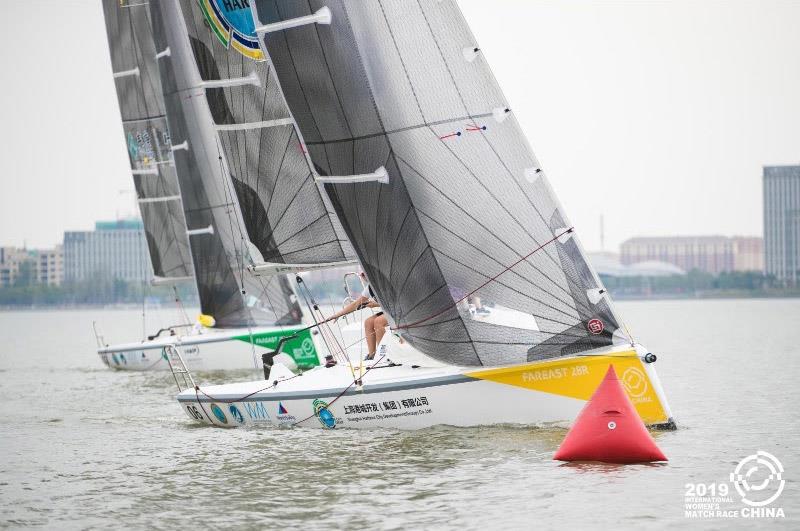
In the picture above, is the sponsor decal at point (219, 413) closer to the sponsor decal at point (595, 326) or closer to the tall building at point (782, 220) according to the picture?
the sponsor decal at point (595, 326)

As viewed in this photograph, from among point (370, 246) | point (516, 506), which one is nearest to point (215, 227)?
point (370, 246)

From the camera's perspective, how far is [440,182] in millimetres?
12500

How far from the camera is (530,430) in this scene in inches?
496

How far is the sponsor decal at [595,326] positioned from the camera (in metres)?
12.2

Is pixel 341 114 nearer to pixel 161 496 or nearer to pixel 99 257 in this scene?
pixel 161 496

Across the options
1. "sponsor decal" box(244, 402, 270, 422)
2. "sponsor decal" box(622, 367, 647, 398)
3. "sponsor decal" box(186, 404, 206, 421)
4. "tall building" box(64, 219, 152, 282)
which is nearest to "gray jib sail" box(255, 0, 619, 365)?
"sponsor decal" box(622, 367, 647, 398)

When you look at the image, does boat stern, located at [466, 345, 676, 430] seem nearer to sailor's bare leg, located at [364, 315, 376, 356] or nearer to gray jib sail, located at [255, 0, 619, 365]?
gray jib sail, located at [255, 0, 619, 365]

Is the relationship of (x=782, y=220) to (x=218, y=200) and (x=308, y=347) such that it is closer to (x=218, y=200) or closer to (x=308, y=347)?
(x=218, y=200)

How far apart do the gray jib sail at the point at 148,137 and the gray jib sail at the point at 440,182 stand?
50.5 feet

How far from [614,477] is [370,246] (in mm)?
3938

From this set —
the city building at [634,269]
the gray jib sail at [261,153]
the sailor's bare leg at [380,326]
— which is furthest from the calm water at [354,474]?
the city building at [634,269]

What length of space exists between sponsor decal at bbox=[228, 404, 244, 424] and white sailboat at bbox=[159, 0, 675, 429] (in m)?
1.40

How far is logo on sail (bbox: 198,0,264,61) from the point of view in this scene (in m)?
Result: 15.7

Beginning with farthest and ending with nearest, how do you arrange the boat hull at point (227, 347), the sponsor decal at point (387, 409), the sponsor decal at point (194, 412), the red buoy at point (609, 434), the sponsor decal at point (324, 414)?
the boat hull at point (227, 347), the sponsor decal at point (194, 412), the sponsor decal at point (324, 414), the sponsor decal at point (387, 409), the red buoy at point (609, 434)
